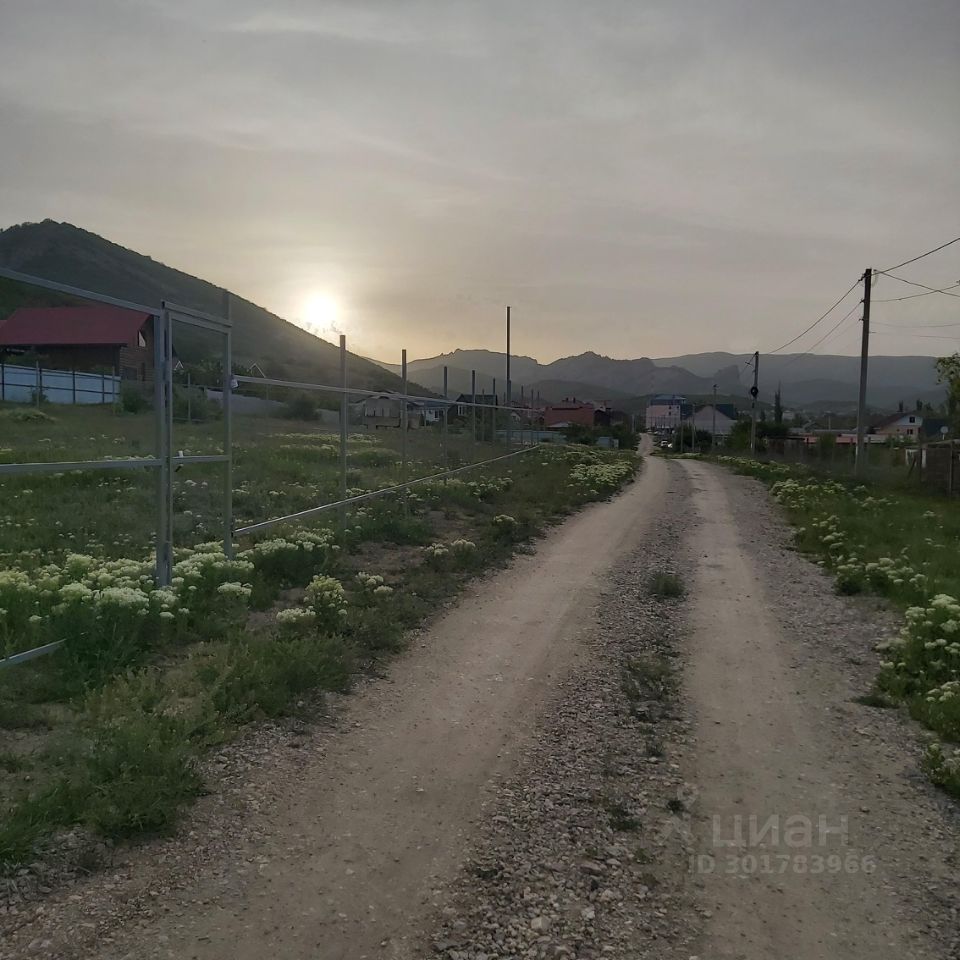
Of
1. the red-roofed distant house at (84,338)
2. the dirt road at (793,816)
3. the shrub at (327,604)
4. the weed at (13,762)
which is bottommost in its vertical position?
the dirt road at (793,816)

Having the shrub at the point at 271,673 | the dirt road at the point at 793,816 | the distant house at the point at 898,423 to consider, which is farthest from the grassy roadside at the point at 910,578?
the distant house at the point at 898,423

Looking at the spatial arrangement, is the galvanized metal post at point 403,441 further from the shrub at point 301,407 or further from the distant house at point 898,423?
the distant house at point 898,423

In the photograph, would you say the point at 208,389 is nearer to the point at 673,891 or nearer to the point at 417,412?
the point at 673,891

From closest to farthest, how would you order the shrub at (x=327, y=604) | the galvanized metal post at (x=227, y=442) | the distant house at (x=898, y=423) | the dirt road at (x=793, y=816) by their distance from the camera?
the dirt road at (x=793, y=816) → the shrub at (x=327, y=604) → the galvanized metal post at (x=227, y=442) → the distant house at (x=898, y=423)

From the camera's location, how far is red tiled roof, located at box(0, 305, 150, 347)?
536 centimetres

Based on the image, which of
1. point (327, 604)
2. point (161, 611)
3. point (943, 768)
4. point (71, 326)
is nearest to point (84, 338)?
point (71, 326)

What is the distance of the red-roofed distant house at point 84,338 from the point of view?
17.6 feet

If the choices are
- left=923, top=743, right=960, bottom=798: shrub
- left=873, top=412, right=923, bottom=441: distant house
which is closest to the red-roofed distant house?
left=923, top=743, right=960, bottom=798: shrub

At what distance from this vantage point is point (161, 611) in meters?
5.95

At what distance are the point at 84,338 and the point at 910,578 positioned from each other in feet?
27.8

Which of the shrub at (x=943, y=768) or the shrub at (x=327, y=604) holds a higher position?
the shrub at (x=327, y=604)

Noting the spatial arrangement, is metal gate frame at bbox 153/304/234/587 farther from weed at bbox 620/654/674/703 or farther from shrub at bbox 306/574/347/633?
weed at bbox 620/654/674/703

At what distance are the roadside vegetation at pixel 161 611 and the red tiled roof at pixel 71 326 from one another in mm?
532

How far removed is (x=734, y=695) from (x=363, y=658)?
2779mm
